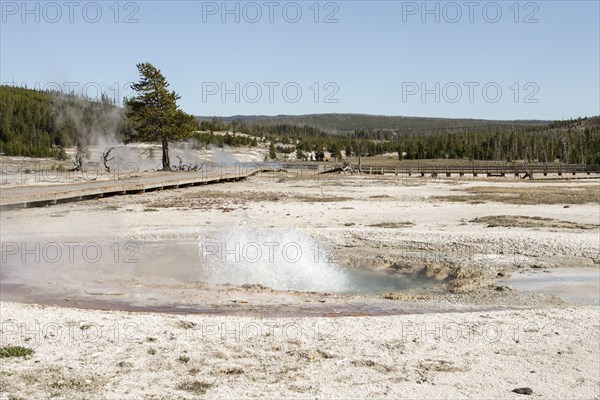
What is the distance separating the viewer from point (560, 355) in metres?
8.65

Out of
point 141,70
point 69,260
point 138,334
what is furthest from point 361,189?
point 138,334

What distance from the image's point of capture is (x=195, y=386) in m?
7.35

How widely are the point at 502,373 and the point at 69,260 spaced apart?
11.4 metres

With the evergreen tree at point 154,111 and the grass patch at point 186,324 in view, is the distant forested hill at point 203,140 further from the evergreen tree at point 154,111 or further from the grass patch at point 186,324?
the grass patch at point 186,324

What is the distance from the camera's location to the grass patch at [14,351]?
8148mm

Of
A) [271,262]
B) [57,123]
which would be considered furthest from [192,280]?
[57,123]

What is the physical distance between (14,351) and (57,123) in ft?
295

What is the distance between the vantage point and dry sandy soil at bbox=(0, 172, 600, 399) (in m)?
7.59

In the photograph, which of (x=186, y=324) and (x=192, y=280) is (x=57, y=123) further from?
(x=186, y=324)

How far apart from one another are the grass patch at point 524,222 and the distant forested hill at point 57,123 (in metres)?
69.0

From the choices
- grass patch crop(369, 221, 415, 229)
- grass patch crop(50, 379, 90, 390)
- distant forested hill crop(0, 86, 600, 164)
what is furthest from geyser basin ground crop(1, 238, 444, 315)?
distant forested hill crop(0, 86, 600, 164)

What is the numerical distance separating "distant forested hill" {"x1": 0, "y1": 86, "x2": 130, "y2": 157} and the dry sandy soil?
69.9 metres

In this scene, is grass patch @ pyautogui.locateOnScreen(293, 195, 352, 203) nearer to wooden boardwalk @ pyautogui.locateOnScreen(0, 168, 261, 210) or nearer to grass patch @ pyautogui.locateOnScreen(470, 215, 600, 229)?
wooden boardwalk @ pyautogui.locateOnScreen(0, 168, 261, 210)

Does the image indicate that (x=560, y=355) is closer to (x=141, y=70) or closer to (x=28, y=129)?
(x=141, y=70)
